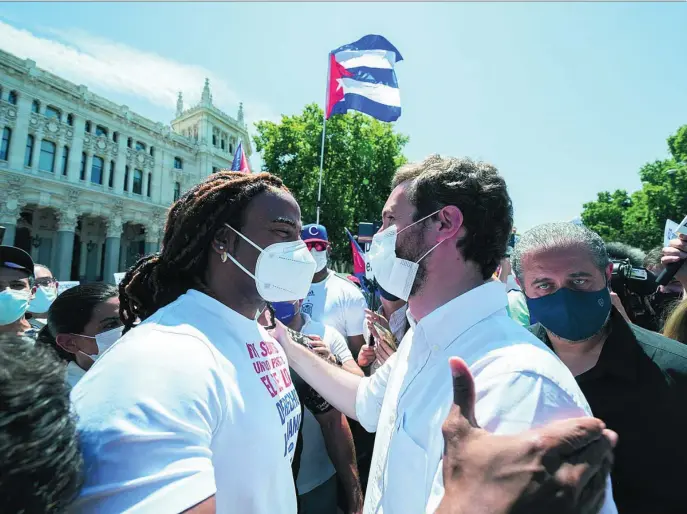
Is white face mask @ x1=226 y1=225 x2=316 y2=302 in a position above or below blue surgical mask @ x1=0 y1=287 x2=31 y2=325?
above

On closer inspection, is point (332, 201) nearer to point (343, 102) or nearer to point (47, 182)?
point (343, 102)

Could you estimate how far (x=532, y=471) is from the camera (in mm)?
694

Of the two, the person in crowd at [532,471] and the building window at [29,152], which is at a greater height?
the building window at [29,152]

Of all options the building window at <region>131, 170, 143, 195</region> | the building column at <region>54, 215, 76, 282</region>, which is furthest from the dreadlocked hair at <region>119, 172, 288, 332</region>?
the building window at <region>131, 170, 143, 195</region>

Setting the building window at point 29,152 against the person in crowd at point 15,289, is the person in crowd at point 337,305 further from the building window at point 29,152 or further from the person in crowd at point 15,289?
the building window at point 29,152

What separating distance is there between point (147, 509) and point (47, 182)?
35.5m

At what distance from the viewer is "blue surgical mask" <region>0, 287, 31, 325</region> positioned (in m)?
3.30

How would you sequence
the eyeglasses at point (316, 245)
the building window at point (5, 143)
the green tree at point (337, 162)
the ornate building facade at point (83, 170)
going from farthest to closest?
1. the ornate building facade at point (83, 170)
2. the building window at point (5, 143)
3. the green tree at point (337, 162)
4. the eyeglasses at point (316, 245)

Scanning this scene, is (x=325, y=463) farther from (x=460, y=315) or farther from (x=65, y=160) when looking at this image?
(x=65, y=160)

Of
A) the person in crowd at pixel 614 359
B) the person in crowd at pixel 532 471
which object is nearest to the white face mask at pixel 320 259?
the person in crowd at pixel 614 359

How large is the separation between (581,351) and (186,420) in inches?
78.5

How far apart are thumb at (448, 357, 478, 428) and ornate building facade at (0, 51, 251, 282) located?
3278cm

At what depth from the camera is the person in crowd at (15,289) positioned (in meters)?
3.33

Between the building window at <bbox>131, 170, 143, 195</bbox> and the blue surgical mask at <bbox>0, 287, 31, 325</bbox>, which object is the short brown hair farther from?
the building window at <bbox>131, 170, 143, 195</bbox>
